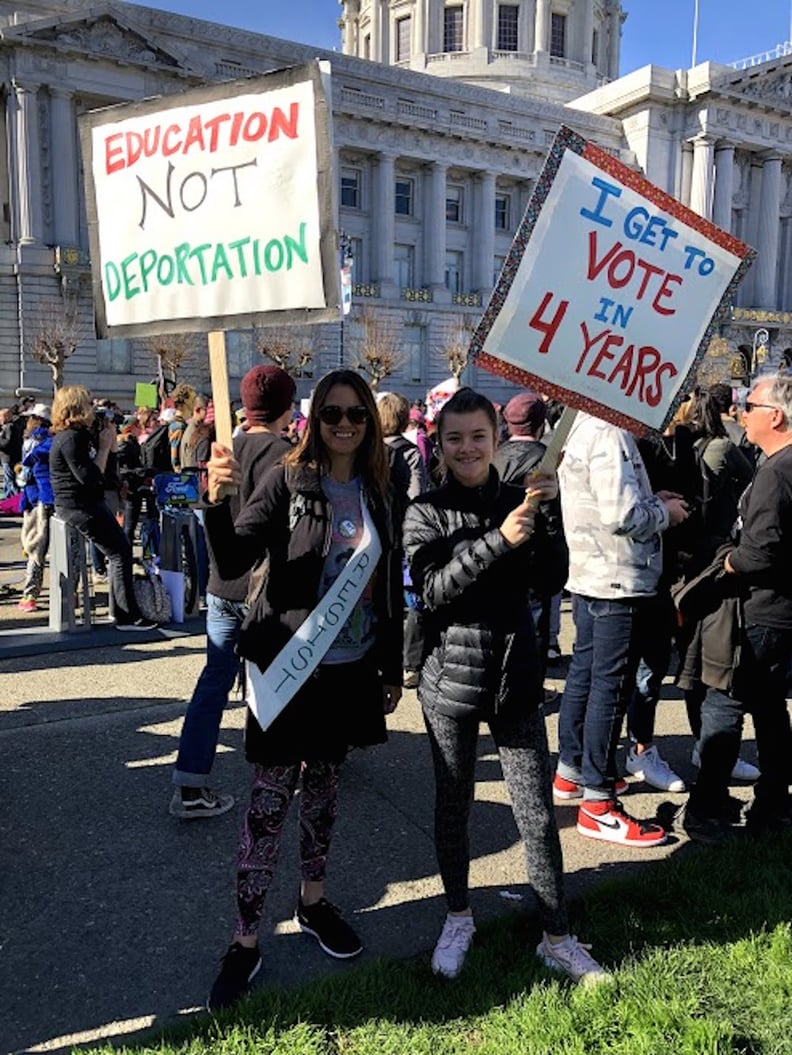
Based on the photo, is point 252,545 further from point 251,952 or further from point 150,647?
point 150,647

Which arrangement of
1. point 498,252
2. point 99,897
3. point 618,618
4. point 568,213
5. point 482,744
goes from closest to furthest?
point 568,213
point 99,897
point 618,618
point 482,744
point 498,252

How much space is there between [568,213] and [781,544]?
1695 millimetres

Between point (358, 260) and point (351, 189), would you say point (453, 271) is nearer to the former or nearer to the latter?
point (358, 260)

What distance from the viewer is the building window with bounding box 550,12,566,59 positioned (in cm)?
7294

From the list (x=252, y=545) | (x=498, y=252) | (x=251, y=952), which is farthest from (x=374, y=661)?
(x=498, y=252)

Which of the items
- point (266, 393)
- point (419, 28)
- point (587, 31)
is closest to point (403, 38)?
point (419, 28)

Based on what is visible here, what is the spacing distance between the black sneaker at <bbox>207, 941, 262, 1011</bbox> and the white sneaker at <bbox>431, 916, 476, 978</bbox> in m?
0.60

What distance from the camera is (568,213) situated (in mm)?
2619

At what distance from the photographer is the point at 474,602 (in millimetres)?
2719

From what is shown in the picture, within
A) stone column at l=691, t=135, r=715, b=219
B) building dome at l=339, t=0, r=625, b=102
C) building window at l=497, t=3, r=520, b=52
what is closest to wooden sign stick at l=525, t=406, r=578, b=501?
stone column at l=691, t=135, r=715, b=219

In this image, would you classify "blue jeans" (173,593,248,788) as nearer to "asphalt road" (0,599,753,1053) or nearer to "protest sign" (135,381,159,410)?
"asphalt road" (0,599,753,1053)

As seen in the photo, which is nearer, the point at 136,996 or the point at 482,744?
the point at 136,996

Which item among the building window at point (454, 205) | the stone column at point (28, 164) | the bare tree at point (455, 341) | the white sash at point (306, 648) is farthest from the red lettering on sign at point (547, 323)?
the building window at point (454, 205)

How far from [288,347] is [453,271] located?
52.5 feet
